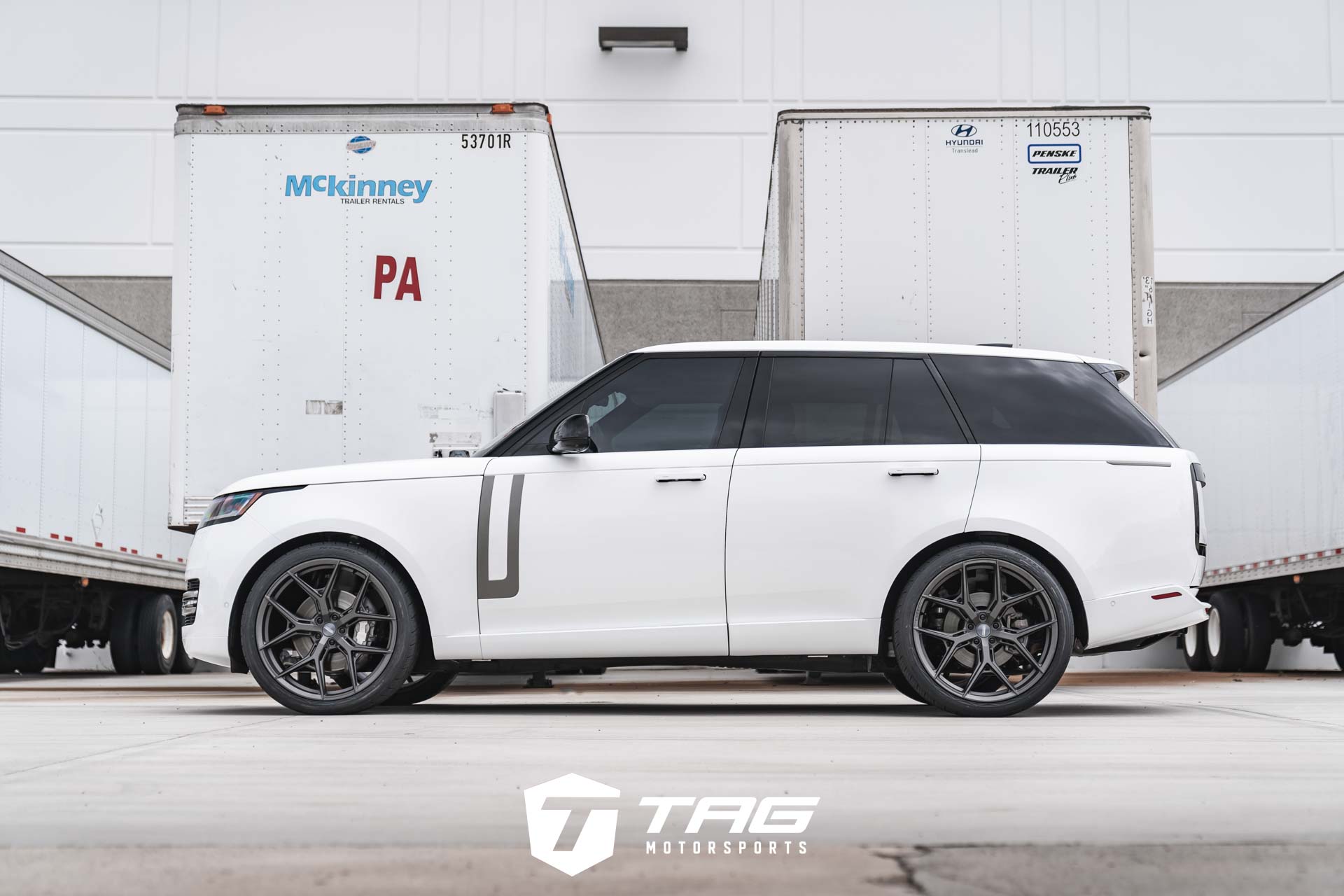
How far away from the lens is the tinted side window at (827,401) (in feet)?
20.7

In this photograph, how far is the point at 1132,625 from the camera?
6.16 metres

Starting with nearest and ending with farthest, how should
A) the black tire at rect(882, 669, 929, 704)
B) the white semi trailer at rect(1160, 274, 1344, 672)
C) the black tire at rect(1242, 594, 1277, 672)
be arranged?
the black tire at rect(882, 669, 929, 704) → the white semi trailer at rect(1160, 274, 1344, 672) → the black tire at rect(1242, 594, 1277, 672)

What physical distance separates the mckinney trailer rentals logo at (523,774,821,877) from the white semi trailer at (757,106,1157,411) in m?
5.42

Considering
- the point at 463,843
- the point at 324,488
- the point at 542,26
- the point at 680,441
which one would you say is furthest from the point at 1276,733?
the point at 542,26

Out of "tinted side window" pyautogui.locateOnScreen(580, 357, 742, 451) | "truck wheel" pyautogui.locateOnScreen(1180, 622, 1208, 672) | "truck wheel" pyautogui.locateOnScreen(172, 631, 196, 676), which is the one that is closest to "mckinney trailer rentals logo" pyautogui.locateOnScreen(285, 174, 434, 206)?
"tinted side window" pyautogui.locateOnScreen(580, 357, 742, 451)

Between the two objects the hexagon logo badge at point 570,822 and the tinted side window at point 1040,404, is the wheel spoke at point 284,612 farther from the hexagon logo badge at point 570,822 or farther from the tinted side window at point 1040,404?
the tinted side window at point 1040,404

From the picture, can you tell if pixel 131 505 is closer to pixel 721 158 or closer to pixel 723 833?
pixel 721 158

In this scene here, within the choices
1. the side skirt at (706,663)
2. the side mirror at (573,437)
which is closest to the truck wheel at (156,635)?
the side skirt at (706,663)

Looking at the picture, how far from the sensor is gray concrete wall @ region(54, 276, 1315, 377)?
21.9 metres

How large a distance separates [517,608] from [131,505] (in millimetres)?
10047

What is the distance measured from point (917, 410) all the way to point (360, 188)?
3959 mm

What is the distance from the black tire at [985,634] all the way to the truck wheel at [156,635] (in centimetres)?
1168

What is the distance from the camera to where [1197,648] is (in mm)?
16234

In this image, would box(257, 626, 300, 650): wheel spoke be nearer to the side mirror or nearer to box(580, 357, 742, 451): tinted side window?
the side mirror
